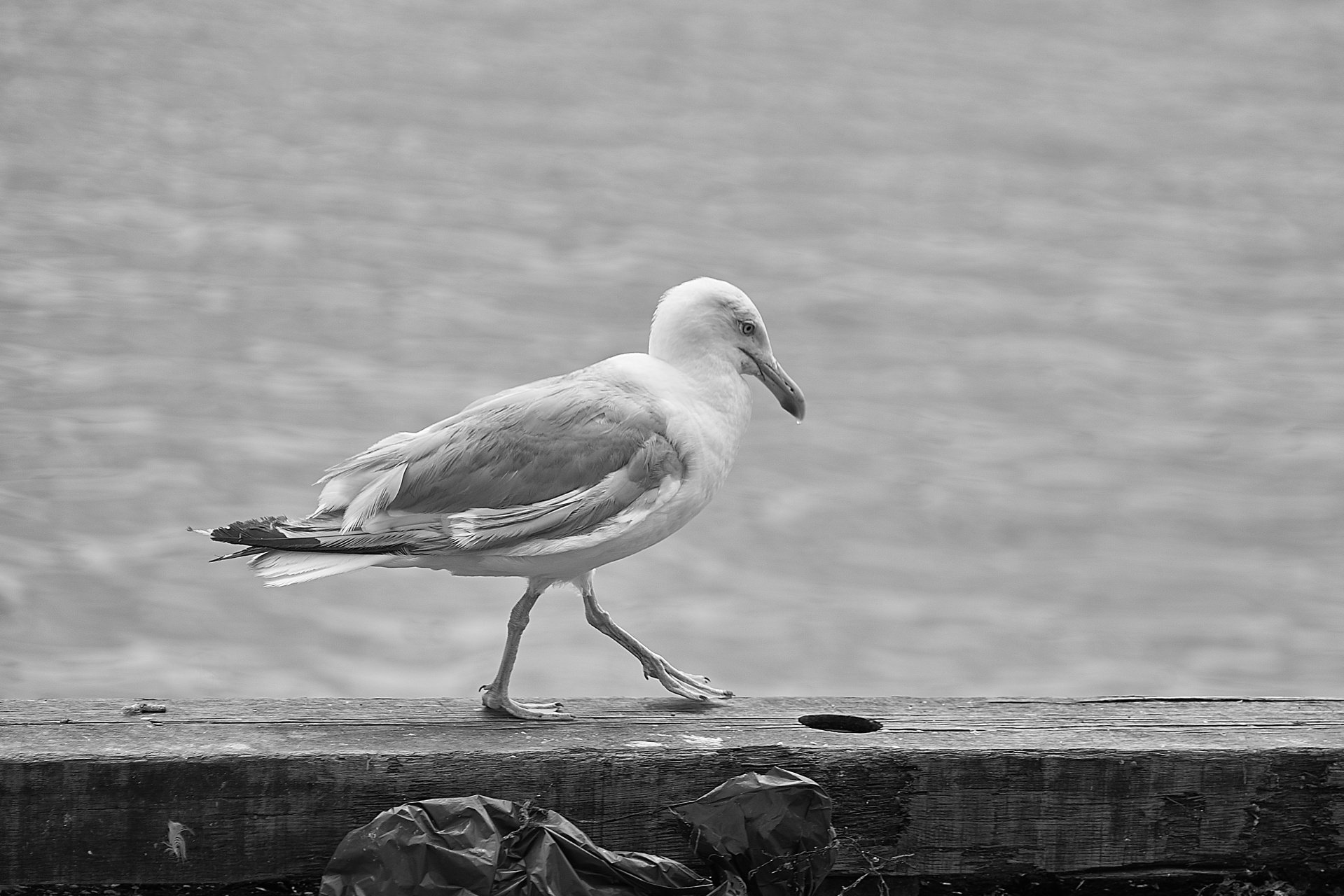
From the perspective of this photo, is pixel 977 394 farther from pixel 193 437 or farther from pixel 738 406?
pixel 738 406

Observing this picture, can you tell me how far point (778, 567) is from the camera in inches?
271

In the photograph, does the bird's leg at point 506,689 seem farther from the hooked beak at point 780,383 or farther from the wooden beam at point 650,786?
the hooked beak at point 780,383

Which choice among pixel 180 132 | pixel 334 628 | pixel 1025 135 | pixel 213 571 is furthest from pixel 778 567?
pixel 180 132

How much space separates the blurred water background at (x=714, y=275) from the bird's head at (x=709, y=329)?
116 inches

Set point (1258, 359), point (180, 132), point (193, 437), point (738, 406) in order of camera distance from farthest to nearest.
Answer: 1. point (180, 132)
2. point (1258, 359)
3. point (193, 437)
4. point (738, 406)

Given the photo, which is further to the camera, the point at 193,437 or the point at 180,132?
the point at 180,132

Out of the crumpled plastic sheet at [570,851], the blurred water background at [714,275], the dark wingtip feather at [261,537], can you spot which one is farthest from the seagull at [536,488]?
the blurred water background at [714,275]

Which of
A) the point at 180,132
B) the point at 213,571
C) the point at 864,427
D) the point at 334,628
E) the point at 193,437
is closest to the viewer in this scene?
the point at 334,628

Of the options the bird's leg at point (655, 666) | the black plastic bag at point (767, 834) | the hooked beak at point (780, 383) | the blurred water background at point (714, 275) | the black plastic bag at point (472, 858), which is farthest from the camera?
the blurred water background at point (714, 275)

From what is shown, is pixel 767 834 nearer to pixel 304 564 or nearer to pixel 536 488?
pixel 536 488

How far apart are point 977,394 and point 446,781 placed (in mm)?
6426

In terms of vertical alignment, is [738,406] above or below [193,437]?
above

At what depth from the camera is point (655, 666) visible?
304cm

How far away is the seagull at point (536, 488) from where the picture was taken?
2744 mm
